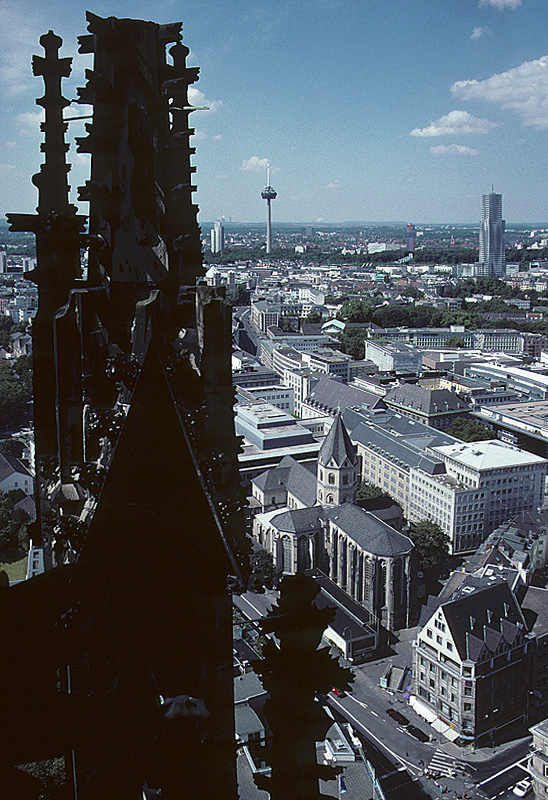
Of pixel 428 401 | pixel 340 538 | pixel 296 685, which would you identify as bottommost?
pixel 340 538

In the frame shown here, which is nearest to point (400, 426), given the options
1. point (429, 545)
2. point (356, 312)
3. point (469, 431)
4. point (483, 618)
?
point (469, 431)

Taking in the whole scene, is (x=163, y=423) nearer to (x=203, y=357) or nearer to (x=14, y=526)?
(x=203, y=357)

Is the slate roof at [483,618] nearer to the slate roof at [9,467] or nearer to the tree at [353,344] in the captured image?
the slate roof at [9,467]

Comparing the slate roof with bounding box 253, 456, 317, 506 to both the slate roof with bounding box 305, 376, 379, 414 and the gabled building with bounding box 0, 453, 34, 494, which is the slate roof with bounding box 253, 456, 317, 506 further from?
the slate roof with bounding box 305, 376, 379, 414

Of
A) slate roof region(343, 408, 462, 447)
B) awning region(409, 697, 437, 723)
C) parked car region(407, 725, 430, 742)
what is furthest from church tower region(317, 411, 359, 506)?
parked car region(407, 725, 430, 742)

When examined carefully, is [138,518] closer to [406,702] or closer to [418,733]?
[418,733]

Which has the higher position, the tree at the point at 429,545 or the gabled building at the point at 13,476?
the gabled building at the point at 13,476

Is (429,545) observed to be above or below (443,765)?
above

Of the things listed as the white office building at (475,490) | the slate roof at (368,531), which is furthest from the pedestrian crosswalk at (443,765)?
the white office building at (475,490)

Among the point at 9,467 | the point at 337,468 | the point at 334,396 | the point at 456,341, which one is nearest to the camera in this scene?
the point at 337,468
